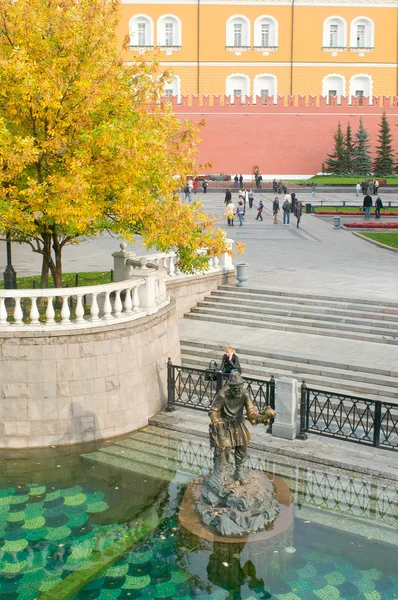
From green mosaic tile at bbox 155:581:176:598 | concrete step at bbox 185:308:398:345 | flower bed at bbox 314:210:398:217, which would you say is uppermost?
flower bed at bbox 314:210:398:217

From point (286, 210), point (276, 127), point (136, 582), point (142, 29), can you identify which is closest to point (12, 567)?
point (136, 582)

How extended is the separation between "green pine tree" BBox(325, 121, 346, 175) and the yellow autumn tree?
43.5 m

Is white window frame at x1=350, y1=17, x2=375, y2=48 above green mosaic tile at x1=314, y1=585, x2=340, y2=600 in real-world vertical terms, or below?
above

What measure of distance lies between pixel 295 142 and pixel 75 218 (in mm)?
46930

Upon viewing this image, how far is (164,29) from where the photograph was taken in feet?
207

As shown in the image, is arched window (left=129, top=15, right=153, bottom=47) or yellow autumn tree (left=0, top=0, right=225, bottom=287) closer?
yellow autumn tree (left=0, top=0, right=225, bottom=287)

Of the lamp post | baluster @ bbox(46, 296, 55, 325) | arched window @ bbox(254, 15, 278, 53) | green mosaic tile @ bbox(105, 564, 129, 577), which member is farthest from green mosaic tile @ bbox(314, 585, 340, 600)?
arched window @ bbox(254, 15, 278, 53)

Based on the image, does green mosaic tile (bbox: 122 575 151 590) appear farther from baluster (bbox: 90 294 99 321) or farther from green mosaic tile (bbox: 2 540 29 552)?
baluster (bbox: 90 294 99 321)

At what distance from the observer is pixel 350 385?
12.8 meters

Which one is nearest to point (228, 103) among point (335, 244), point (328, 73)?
point (328, 73)

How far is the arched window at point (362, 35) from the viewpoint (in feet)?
208

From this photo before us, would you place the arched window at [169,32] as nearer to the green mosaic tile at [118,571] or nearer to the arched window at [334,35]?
the arched window at [334,35]

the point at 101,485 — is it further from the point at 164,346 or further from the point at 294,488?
the point at 164,346

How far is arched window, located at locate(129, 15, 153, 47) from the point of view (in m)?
62.9
